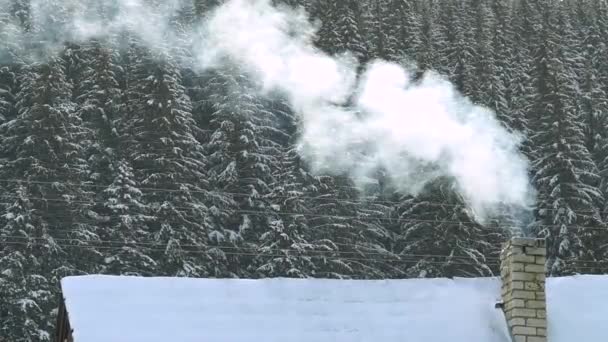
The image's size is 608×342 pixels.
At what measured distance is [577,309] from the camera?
1066 cm

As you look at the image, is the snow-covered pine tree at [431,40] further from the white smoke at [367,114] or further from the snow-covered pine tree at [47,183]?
the snow-covered pine tree at [47,183]

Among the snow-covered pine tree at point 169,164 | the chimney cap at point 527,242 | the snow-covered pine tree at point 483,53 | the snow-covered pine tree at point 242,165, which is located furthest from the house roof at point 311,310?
the snow-covered pine tree at point 483,53

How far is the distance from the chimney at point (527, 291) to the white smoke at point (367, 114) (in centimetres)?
2148

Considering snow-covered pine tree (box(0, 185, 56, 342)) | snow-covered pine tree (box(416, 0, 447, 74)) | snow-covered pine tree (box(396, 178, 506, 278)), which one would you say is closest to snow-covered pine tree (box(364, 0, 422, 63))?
snow-covered pine tree (box(416, 0, 447, 74))

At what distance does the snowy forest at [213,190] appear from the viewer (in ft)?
102

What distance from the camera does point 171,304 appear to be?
408 inches

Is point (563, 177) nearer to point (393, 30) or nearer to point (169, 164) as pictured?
point (169, 164)

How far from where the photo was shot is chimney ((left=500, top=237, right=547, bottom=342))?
1010cm

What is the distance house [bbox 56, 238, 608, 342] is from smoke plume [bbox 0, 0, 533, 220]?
2120cm

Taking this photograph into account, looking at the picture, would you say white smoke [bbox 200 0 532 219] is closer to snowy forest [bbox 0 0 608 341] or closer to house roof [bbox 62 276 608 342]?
snowy forest [bbox 0 0 608 341]

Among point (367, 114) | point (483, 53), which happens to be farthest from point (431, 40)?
point (367, 114)

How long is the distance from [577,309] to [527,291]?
901 millimetres

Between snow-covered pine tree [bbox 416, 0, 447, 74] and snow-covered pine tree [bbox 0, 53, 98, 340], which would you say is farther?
snow-covered pine tree [bbox 416, 0, 447, 74]

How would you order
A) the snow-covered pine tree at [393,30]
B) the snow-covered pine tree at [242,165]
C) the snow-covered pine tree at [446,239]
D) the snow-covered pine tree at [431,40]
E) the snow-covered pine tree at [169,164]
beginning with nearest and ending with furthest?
the snow-covered pine tree at [169,164] → the snow-covered pine tree at [446,239] → the snow-covered pine tree at [242,165] → the snow-covered pine tree at [431,40] → the snow-covered pine tree at [393,30]
